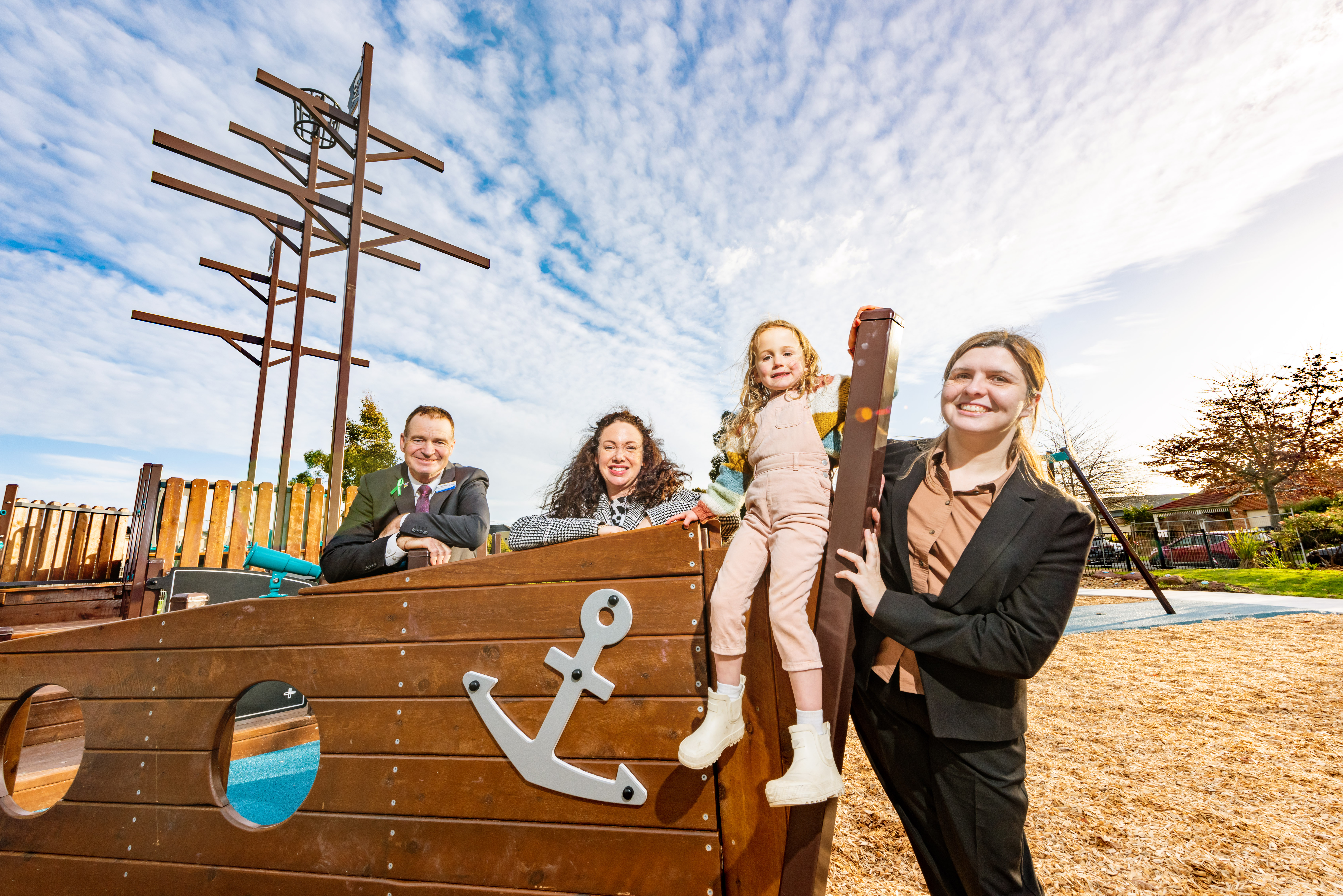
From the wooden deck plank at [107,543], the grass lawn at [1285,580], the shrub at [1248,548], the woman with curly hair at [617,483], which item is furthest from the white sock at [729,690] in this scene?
the shrub at [1248,548]

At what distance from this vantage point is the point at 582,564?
1786mm

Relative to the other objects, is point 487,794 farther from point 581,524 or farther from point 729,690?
point 581,524

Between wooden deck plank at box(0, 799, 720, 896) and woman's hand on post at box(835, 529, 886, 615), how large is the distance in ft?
2.59

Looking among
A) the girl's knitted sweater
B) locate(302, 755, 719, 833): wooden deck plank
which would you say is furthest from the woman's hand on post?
locate(302, 755, 719, 833): wooden deck plank

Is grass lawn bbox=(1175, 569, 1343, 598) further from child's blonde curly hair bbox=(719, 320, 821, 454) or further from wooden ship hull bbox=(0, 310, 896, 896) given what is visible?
wooden ship hull bbox=(0, 310, 896, 896)

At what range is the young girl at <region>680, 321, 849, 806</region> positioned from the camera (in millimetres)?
1441

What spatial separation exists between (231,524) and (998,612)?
30.2 feet

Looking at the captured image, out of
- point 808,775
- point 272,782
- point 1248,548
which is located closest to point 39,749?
point 272,782

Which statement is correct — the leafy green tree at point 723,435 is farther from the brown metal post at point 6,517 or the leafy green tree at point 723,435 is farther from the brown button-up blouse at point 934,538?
the brown metal post at point 6,517

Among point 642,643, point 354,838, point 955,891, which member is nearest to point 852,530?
point 642,643

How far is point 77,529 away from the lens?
21.2 ft

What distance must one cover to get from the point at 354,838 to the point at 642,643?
1167 millimetres

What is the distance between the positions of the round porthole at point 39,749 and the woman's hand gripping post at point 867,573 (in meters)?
2.93

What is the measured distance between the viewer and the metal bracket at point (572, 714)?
5.48 ft
